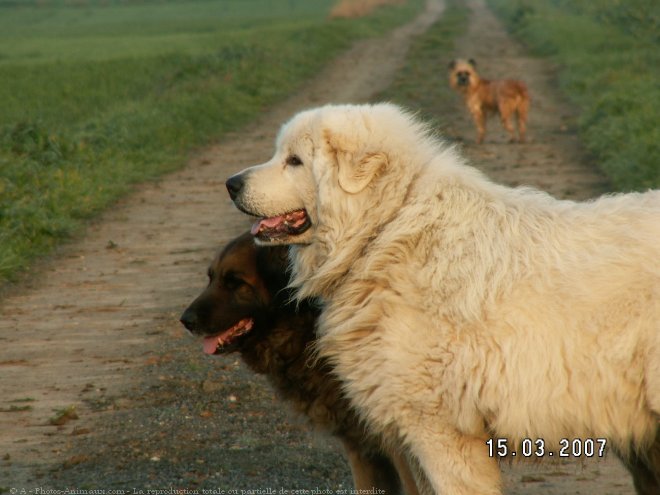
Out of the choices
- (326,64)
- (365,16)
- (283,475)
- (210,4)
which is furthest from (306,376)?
(210,4)

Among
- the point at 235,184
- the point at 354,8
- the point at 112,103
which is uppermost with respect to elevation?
the point at 235,184

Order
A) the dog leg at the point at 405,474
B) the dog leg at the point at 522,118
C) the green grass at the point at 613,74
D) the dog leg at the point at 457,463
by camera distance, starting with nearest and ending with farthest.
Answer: the dog leg at the point at 457,463 < the dog leg at the point at 405,474 < the green grass at the point at 613,74 < the dog leg at the point at 522,118

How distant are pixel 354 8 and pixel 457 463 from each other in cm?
4479

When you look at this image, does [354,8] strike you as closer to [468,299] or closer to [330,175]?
[330,175]

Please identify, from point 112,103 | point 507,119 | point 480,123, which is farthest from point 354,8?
point 507,119

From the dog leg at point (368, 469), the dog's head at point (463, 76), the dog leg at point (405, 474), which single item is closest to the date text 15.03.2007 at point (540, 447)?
the dog leg at point (405, 474)

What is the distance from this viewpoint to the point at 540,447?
454cm

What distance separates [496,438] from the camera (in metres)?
4.49

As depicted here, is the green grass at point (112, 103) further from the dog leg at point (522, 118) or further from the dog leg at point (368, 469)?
the dog leg at point (368, 469)

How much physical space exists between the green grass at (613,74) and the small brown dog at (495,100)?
3.47 ft

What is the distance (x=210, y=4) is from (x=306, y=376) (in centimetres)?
6971

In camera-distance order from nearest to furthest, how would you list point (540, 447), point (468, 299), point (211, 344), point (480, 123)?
point (468, 299) < point (540, 447) < point (211, 344) < point (480, 123)

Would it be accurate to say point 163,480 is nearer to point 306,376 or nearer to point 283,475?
point 283,475

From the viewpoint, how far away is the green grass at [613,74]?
14.2 meters
